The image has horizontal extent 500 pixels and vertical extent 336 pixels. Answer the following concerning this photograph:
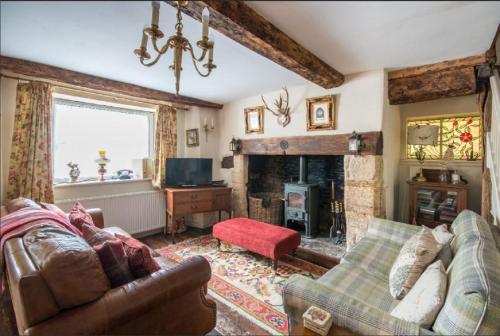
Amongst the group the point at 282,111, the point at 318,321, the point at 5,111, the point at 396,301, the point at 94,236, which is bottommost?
the point at 396,301

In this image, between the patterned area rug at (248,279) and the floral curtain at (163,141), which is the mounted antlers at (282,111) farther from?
the patterned area rug at (248,279)

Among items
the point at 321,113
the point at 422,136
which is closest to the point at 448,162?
the point at 422,136

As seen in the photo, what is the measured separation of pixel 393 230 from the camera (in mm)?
2135

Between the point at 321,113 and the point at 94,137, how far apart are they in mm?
2931

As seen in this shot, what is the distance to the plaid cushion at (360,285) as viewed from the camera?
146cm

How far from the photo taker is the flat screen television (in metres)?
3.56

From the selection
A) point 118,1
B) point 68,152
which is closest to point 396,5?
point 118,1

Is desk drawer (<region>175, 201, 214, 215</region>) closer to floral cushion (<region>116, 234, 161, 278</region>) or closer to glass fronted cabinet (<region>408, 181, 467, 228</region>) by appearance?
floral cushion (<region>116, 234, 161, 278</region>)

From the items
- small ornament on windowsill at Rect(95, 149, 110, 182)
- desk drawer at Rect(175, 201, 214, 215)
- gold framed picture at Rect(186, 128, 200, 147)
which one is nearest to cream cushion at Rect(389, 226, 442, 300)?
desk drawer at Rect(175, 201, 214, 215)

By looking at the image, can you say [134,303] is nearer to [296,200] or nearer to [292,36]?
[292,36]

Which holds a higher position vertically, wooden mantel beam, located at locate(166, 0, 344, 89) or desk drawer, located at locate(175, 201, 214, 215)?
wooden mantel beam, located at locate(166, 0, 344, 89)

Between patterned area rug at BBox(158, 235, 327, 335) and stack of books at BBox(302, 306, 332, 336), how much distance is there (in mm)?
749

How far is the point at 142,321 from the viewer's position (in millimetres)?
1132

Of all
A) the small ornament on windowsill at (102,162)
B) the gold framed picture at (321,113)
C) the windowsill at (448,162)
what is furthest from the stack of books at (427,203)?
the small ornament on windowsill at (102,162)
